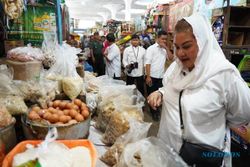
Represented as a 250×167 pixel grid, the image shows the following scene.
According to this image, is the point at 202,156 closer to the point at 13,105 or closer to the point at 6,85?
the point at 13,105

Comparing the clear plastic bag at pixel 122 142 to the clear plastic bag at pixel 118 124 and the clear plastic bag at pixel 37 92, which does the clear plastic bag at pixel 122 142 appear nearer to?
the clear plastic bag at pixel 118 124

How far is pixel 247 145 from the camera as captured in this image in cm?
263

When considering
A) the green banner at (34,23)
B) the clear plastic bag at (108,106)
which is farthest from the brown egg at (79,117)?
the green banner at (34,23)

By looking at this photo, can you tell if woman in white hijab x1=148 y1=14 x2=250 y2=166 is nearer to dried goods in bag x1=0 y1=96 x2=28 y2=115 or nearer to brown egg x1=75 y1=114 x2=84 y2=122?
brown egg x1=75 y1=114 x2=84 y2=122

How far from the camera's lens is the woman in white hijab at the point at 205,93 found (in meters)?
1.18

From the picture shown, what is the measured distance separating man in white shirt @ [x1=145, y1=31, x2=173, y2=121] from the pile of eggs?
316 cm

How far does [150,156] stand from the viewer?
Result: 989 mm

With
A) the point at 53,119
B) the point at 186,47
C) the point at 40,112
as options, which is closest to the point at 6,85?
the point at 40,112

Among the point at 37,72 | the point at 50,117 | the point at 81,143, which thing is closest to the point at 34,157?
the point at 81,143

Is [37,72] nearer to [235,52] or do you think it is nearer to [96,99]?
[96,99]

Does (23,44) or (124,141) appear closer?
(124,141)

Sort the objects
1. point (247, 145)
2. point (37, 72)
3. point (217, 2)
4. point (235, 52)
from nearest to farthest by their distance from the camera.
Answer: point (37, 72) → point (247, 145) → point (235, 52) → point (217, 2)

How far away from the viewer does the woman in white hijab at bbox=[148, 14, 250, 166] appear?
3.87 ft

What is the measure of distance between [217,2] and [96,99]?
2552 millimetres
